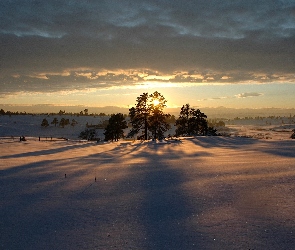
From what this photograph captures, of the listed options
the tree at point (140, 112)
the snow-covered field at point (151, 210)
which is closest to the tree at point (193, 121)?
the tree at point (140, 112)

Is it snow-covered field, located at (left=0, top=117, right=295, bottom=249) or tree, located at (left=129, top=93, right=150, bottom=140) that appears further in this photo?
tree, located at (left=129, top=93, right=150, bottom=140)

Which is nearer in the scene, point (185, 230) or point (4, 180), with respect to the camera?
point (185, 230)

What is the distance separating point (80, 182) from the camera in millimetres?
7180

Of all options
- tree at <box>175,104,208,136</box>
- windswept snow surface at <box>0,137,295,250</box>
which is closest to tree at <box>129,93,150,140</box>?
tree at <box>175,104,208,136</box>

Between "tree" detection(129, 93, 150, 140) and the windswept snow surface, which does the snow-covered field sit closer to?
the windswept snow surface

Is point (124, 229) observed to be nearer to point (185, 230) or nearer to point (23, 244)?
point (185, 230)

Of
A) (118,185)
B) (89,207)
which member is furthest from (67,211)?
(118,185)

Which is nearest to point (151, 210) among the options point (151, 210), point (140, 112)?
point (151, 210)

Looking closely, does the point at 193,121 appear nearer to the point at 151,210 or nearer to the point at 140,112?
the point at 140,112

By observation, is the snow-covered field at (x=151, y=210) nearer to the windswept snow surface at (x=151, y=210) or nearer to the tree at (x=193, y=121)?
the windswept snow surface at (x=151, y=210)

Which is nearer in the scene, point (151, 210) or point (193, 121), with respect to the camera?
point (151, 210)

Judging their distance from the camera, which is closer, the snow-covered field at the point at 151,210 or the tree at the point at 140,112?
the snow-covered field at the point at 151,210

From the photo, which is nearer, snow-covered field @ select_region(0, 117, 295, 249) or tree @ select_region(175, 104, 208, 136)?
snow-covered field @ select_region(0, 117, 295, 249)

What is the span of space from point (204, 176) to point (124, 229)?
3.80 m
